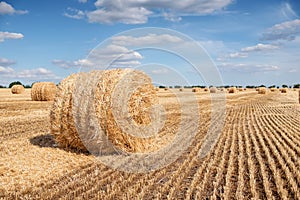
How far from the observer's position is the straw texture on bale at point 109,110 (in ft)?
27.3

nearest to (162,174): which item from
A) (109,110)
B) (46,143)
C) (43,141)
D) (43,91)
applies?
(109,110)

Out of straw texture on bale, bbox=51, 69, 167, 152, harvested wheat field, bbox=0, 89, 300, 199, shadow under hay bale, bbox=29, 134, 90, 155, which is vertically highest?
straw texture on bale, bbox=51, 69, 167, 152

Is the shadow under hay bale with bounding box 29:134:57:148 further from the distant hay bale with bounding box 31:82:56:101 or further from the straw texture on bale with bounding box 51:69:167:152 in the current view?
the distant hay bale with bounding box 31:82:56:101

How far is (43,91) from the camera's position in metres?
25.5

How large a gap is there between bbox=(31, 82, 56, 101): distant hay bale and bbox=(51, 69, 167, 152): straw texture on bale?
1734 cm

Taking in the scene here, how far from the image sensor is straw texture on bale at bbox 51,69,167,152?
831 centimetres

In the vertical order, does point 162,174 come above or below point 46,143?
below

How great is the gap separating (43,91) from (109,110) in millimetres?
18740

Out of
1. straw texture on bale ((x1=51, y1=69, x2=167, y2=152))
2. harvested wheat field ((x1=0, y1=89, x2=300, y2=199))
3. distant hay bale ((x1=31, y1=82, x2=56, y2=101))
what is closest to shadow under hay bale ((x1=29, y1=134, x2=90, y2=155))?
harvested wheat field ((x1=0, y1=89, x2=300, y2=199))

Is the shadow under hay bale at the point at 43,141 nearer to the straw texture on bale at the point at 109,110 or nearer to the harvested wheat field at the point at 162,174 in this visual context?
the harvested wheat field at the point at 162,174

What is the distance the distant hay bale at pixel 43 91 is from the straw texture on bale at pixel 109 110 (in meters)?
17.3

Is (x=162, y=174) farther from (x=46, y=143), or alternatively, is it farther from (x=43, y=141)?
(x=43, y=141)

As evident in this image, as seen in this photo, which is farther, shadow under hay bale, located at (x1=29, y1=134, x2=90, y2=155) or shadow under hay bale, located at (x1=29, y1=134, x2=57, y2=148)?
shadow under hay bale, located at (x1=29, y1=134, x2=57, y2=148)

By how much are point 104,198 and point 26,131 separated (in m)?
7.32
